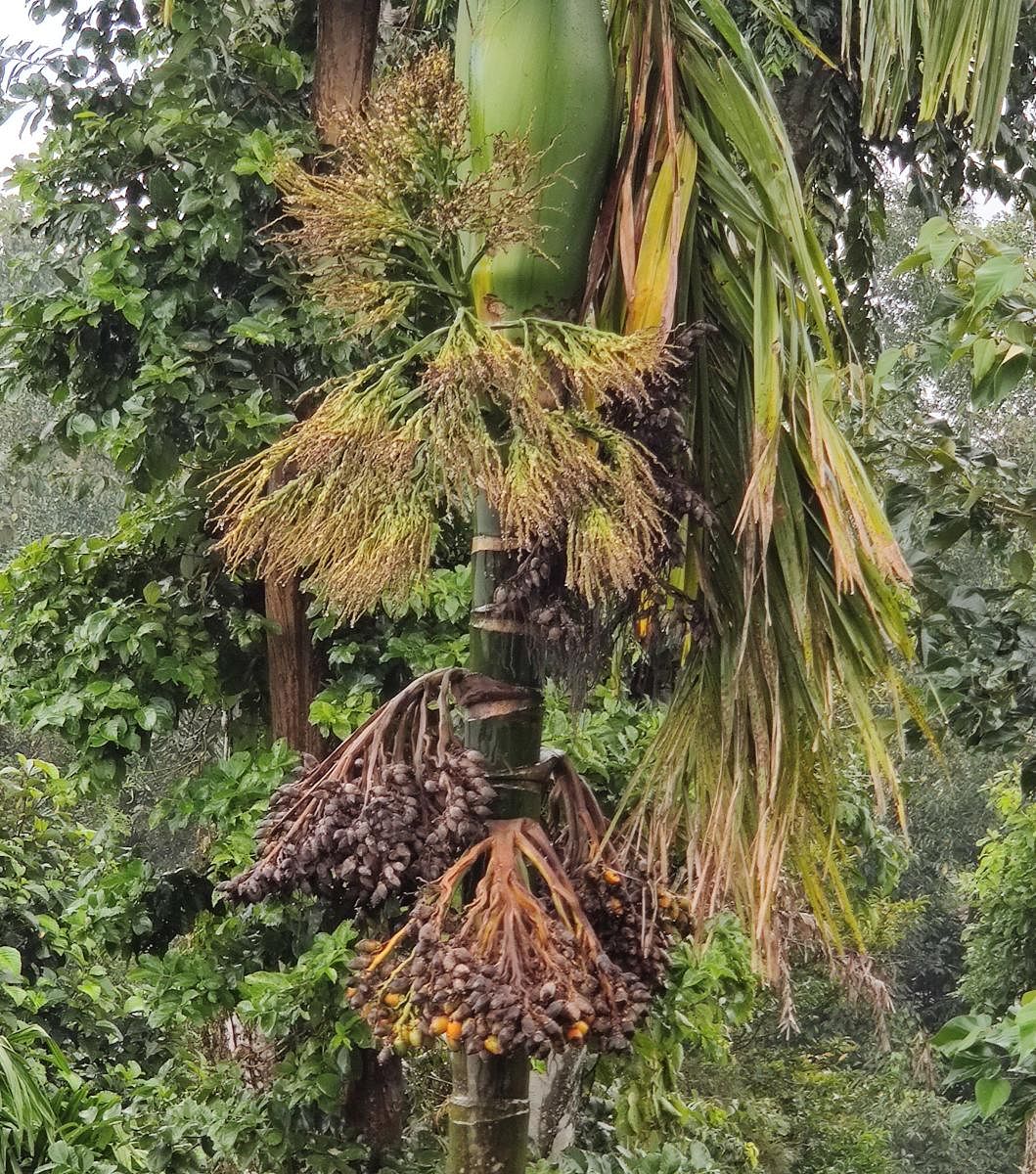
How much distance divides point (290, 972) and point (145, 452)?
47.7 inches

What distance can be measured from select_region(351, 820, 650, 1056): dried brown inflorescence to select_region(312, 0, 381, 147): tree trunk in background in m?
2.24

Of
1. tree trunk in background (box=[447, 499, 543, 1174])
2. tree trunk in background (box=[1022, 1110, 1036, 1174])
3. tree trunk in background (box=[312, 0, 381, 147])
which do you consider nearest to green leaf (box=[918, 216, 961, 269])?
tree trunk in background (box=[447, 499, 543, 1174])

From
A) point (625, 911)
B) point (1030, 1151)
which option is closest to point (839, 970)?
point (1030, 1151)

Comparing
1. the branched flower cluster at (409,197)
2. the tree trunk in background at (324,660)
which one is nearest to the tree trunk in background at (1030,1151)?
the tree trunk in background at (324,660)

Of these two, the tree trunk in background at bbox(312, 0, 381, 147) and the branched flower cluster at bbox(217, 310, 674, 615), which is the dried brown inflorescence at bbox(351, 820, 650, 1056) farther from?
the tree trunk in background at bbox(312, 0, 381, 147)

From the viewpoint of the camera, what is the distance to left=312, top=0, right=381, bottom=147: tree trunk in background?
315 cm

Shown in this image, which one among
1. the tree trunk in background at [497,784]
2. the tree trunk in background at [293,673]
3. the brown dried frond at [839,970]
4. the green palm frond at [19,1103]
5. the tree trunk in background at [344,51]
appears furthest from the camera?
the brown dried frond at [839,970]

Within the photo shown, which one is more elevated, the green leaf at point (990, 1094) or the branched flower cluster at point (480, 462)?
the branched flower cluster at point (480, 462)

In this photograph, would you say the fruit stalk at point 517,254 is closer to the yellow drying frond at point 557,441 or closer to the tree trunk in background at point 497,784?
the tree trunk in background at point 497,784

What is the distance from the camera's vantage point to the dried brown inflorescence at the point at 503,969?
1271 millimetres

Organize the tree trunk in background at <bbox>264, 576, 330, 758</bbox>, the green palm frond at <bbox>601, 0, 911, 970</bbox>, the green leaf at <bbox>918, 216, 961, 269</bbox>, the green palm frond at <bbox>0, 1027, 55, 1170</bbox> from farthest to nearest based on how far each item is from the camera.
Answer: the tree trunk in background at <bbox>264, 576, 330, 758</bbox>, the green palm frond at <bbox>0, 1027, 55, 1170</bbox>, the green leaf at <bbox>918, 216, 961, 269</bbox>, the green palm frond at <bbox>601, 0, 911, 970</bbox>

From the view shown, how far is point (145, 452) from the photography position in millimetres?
3096

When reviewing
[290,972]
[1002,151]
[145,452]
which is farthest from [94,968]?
[1002,151]

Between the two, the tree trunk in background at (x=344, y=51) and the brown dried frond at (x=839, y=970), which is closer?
the tree trunk in background at (x=344, y=51)
